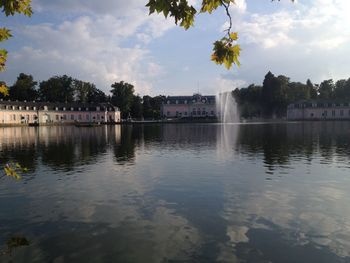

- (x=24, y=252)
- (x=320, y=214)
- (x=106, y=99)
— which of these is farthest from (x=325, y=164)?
(x=106, y=99)

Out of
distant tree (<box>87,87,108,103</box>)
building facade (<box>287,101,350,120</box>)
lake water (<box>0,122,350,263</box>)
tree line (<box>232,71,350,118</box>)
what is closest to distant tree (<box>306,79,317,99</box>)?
tree line (<box>232,71,350,118</box>)

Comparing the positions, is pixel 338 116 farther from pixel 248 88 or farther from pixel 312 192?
pixel 312 192

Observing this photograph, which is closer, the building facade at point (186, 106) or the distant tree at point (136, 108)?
the distant tree at point (136, 108)

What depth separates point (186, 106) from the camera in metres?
155

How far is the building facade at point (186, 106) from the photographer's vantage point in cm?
15362

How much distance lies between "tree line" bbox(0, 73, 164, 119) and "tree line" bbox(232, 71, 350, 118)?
37747mm

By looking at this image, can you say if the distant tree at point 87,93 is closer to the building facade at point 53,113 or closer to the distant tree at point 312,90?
the building facade at point 53,113

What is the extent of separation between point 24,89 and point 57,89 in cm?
1253

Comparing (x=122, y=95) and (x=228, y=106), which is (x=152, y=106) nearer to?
(x=122, y=95)

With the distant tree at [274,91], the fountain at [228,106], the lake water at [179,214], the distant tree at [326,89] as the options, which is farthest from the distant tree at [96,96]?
the lake water at [179,214]

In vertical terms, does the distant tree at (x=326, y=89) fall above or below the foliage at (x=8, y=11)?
above

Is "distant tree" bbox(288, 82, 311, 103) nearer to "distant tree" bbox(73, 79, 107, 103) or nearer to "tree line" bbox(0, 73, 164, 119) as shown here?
"tree line" bbox(0, 73, 164, 119)

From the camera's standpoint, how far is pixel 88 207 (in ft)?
40.7

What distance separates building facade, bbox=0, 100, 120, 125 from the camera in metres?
108
